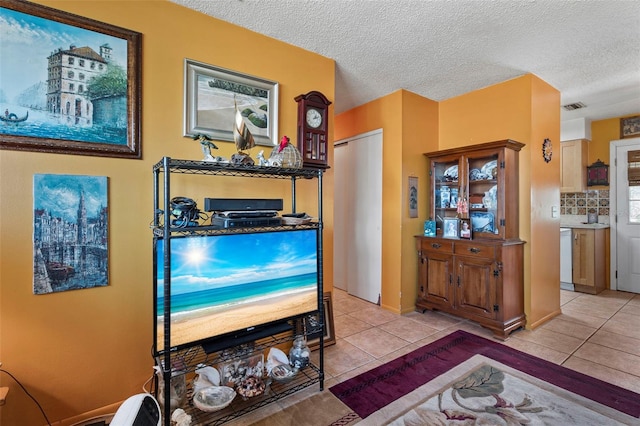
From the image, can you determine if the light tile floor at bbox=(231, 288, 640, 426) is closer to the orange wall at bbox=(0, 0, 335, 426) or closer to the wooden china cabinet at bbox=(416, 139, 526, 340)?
the wooden china cabinet at bbox=(416, 139, 526, 340)

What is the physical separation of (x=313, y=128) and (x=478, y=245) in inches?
79.3

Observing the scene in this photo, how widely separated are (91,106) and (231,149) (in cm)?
87

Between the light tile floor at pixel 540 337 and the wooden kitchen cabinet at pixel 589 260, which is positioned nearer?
the light tile floor at pixel 540 337

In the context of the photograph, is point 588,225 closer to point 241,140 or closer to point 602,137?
point 602,137

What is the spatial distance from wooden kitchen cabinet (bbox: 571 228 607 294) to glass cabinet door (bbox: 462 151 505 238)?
2339 mm

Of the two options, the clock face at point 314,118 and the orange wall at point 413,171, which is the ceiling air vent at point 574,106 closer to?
the orange wall at point 413,171

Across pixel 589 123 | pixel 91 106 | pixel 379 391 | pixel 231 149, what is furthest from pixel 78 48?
pixel 589 123

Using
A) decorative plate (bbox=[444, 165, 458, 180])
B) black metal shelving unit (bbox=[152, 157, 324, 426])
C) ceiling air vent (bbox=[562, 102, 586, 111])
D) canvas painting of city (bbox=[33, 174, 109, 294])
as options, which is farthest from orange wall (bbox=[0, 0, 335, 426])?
ceiling air vent (bbox=[562, 102, 586, 111])

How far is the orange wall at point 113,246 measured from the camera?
1576 mm

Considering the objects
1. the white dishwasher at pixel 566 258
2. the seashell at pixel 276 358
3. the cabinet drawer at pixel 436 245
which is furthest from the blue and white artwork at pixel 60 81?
the white dishwasher at pixel 566 258

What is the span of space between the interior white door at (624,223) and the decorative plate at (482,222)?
292cm

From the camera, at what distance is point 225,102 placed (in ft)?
7.27

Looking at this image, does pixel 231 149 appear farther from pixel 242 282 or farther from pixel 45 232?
pixel 45 232

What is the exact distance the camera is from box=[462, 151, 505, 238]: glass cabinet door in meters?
3.00
